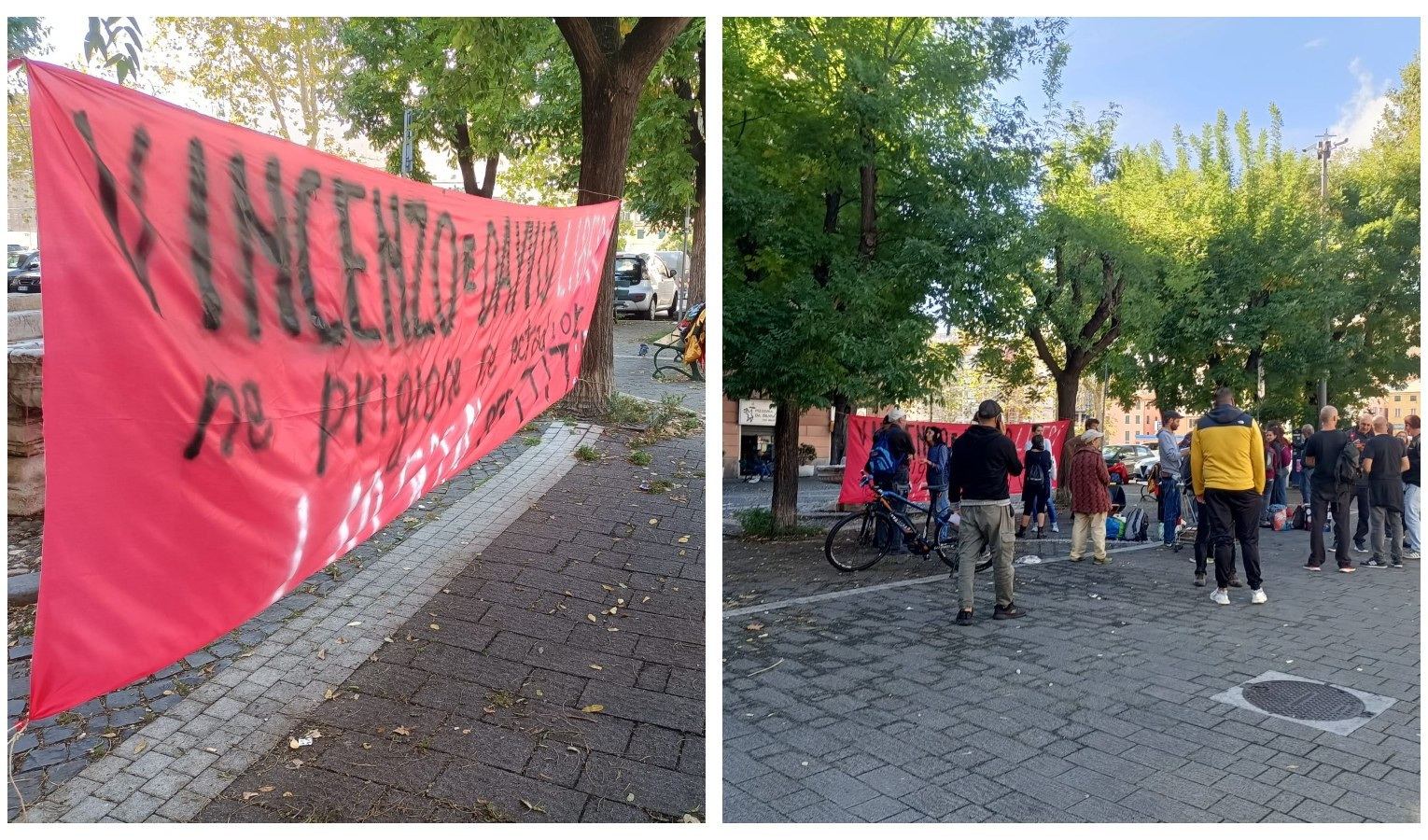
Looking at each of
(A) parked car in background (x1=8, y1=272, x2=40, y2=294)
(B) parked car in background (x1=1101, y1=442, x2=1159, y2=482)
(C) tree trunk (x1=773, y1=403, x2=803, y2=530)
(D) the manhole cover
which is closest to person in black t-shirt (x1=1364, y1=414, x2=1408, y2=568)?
(D) the manhole cover

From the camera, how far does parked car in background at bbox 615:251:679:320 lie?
18.3 metres

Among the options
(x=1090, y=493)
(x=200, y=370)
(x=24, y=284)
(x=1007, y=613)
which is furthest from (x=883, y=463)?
(x=24, y=284)

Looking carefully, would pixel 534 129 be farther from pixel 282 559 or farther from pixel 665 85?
pixel 282 559

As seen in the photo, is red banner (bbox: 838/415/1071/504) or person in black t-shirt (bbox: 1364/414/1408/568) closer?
person in black t-shirt (bbox: 1364/414/1408/568)

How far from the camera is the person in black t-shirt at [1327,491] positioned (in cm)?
801

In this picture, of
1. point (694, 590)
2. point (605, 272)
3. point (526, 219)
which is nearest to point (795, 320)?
point (605, 272)

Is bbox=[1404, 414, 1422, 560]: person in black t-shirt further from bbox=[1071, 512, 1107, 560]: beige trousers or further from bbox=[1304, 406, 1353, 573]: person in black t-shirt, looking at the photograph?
bbox=[1071, 512, 1107, 560]: beige trousers

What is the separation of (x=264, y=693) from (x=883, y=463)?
5719mm

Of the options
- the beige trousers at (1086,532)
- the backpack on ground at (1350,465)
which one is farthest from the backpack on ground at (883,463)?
the backpack on ground at (1350,465)

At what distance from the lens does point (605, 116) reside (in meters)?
7.95

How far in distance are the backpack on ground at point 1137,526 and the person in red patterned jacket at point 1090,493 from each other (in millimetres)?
1788

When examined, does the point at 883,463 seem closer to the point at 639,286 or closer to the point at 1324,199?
the point at 1324,199

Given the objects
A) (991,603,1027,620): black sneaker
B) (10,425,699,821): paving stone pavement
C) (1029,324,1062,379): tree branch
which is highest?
(1029,324,1062,379): tree branch

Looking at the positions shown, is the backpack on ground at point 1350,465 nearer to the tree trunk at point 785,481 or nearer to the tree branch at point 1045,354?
the tree trunk at point 785,481
